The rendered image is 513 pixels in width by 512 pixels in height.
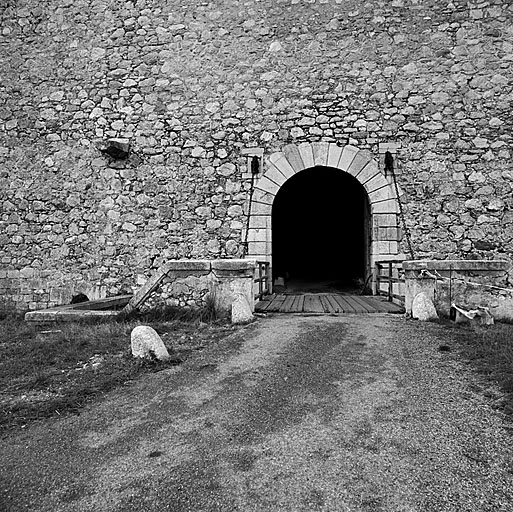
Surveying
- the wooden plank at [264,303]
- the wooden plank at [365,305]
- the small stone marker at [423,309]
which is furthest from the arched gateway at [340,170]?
the small stone marker at [423,309]

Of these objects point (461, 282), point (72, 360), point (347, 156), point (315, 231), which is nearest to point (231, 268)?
point (72, 360)

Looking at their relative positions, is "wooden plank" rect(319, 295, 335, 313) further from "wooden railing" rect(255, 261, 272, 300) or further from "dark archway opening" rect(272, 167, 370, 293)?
"dark archway opening" rect(272, 167, 370, 293)

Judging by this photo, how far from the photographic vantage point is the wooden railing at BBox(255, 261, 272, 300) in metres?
7.39

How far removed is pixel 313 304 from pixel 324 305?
0.71 ft

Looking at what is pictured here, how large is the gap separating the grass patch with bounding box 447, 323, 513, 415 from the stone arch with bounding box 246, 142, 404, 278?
2.96 metres

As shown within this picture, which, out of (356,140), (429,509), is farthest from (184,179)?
(429,509)

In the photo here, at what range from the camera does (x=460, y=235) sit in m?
7.57

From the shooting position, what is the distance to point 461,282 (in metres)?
5.58

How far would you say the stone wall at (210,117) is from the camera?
25.2 ft

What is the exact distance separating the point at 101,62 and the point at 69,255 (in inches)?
153

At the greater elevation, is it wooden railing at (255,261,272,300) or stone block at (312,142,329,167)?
stone block at (312,142,329,167)

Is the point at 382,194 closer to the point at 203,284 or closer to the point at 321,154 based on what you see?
the point at 321,154

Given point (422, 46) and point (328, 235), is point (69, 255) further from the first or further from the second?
point (328, 235)

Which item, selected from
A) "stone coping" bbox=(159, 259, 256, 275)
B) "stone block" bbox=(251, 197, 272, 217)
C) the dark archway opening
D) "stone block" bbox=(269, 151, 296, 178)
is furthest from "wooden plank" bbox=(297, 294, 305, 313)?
the dark archway opening
